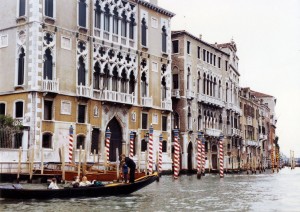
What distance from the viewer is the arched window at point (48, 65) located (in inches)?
935

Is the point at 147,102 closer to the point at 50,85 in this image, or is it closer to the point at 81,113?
the point at 81,113

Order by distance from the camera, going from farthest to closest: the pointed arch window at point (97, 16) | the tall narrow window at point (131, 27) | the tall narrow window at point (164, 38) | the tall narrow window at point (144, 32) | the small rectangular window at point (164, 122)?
the tall narrow window at point (164, 38)
the small rectangular window at point (164, 122)
the tall narrow window at point (144, 32)
the tall narrow window at point (131, 27)
the pointed arch window at point (97, 16)

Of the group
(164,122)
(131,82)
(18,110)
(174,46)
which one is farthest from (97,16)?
(174,46)

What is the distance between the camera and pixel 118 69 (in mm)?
27594

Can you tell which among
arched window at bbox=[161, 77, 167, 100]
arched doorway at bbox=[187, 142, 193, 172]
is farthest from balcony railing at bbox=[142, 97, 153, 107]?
arched doorway at bbox=[187, 142, 193, 172]

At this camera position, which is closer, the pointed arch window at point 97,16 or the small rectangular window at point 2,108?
the small rectangular window at point 2,108

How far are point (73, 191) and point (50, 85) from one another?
9569 millimetres

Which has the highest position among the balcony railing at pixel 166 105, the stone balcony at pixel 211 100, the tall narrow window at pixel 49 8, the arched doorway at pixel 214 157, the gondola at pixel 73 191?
the tall narrow window at pixel 49 8

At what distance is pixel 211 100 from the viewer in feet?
124

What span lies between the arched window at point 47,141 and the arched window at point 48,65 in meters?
2.55

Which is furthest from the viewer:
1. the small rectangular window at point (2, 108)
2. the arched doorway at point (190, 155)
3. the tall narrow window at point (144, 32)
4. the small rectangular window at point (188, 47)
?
the arched doorway at point (190, 155)

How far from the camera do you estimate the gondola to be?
1383cm

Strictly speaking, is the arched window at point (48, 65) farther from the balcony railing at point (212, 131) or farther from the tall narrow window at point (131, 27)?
the balcony railing at point (212, 131)

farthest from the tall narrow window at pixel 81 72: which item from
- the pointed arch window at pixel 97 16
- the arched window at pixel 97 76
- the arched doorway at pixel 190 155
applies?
the arched doorway at pixel 190 155
